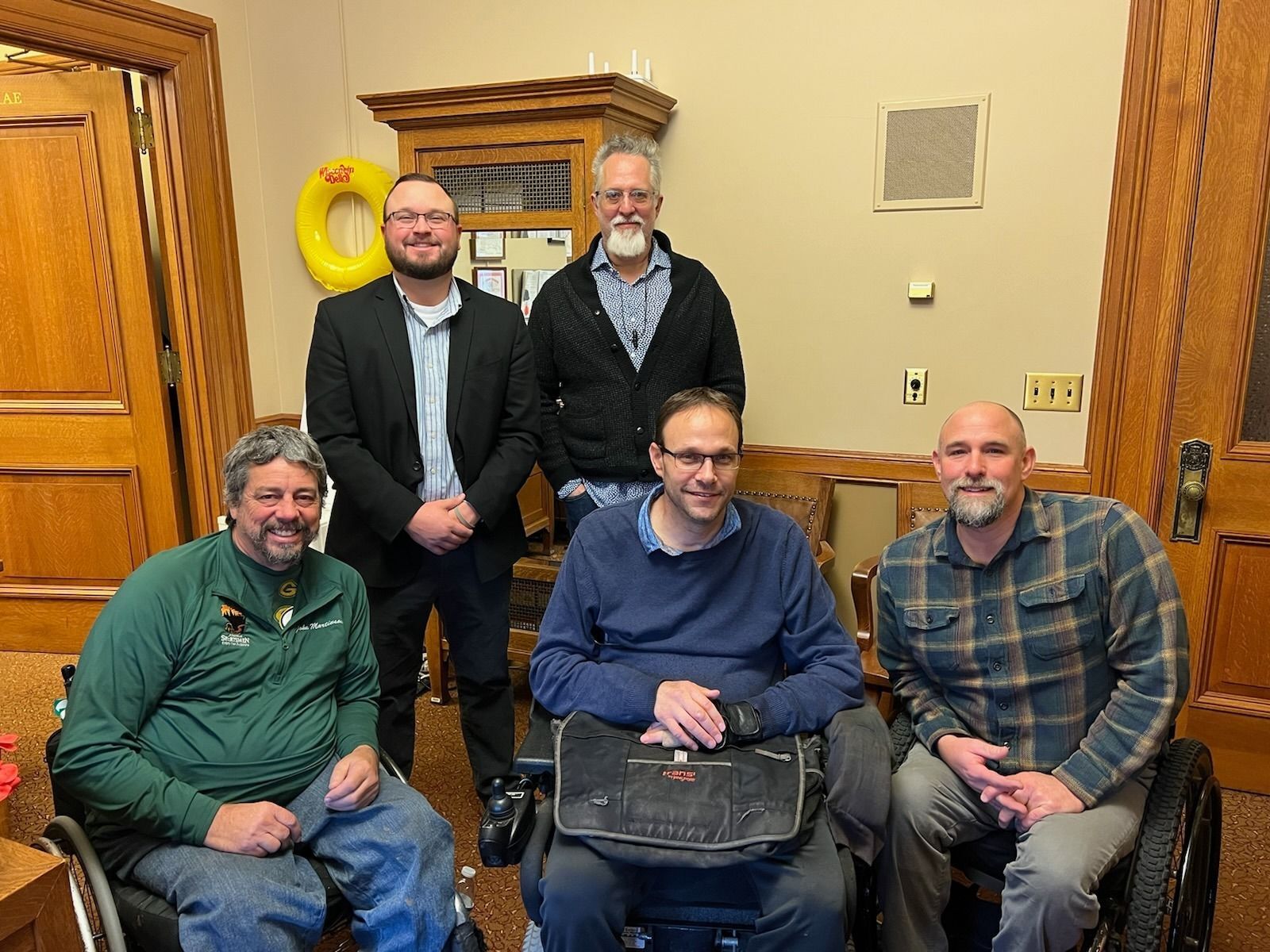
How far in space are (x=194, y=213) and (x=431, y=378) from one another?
1.59 meters

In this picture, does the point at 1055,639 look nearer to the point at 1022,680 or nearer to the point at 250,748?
the point at 1022,680

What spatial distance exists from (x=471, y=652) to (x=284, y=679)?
2.30 feet

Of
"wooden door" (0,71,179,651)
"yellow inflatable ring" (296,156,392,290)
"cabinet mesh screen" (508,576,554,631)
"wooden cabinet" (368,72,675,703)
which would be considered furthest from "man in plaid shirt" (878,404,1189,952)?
"wooden door" (0,71,179,651)

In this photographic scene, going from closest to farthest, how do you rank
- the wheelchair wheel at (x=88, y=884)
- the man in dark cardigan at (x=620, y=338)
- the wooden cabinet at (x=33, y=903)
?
the wooden cabinet at (x=33, y=903)
the wheelchair wheel at (x=88, y=884)
the man in dark cardigan at (x=620, y=338)

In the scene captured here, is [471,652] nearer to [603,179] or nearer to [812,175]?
[603,179]

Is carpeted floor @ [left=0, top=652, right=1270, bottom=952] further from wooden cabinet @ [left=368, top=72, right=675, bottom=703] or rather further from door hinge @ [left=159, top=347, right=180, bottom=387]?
door hinge @ [left=159, top=347, right=180, bottom=387]

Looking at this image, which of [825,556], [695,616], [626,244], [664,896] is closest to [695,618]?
[695,616]

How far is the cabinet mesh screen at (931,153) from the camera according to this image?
103 inches

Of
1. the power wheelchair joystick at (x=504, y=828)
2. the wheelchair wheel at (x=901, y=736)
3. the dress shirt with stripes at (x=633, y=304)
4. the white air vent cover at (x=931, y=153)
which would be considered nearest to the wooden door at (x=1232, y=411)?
the white air vent cover at (x=931, y=153)

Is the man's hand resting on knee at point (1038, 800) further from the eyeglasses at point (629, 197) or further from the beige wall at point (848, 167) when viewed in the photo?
the eyeglasses at point (629, 197)

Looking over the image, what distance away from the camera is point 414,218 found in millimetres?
2072

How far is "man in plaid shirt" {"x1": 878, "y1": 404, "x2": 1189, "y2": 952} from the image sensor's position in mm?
1548

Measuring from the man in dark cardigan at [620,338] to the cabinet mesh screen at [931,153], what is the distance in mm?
754

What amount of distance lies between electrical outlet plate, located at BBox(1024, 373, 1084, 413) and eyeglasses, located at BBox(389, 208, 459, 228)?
→ 68.2 inches
